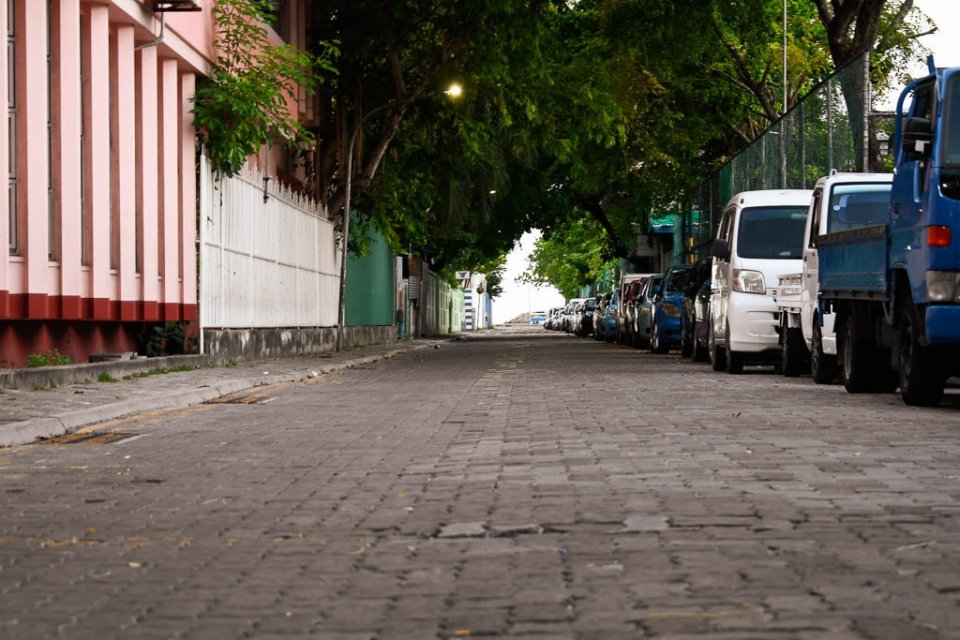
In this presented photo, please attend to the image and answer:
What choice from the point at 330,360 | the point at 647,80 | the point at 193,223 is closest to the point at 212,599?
the point at 193,223

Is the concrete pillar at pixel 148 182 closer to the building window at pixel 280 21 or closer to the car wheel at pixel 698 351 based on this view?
the car wheel at pixel 698 351

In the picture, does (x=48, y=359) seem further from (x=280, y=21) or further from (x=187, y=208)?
(x=280, y=21)

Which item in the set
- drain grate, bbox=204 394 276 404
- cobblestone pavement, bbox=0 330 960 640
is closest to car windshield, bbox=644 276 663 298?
drain grate, bbox=204 394 276 404

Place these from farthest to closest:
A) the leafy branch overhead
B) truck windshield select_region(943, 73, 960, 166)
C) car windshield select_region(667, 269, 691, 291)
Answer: car windshield select_region(667, 269, 691, 291) → the leafy branch overhead → truck windshield select_region(943, 73, 960, 166)

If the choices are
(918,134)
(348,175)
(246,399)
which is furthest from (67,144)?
(348,175)

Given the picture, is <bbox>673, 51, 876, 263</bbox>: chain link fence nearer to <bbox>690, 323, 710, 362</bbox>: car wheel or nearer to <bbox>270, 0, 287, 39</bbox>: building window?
<bbox>690, 323, 710, 362</bbox>: car wheel

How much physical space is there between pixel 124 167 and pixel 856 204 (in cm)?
938

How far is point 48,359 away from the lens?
18.3 m

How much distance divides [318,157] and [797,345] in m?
19.0

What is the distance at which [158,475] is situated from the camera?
31.9ft

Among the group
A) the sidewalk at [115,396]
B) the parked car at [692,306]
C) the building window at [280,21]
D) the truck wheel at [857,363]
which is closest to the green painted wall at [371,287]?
the building window at [280,21]

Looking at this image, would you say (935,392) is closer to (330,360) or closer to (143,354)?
(143,354)

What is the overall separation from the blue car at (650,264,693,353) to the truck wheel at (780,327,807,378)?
38.3ft

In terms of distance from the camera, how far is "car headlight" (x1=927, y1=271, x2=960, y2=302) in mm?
13867
